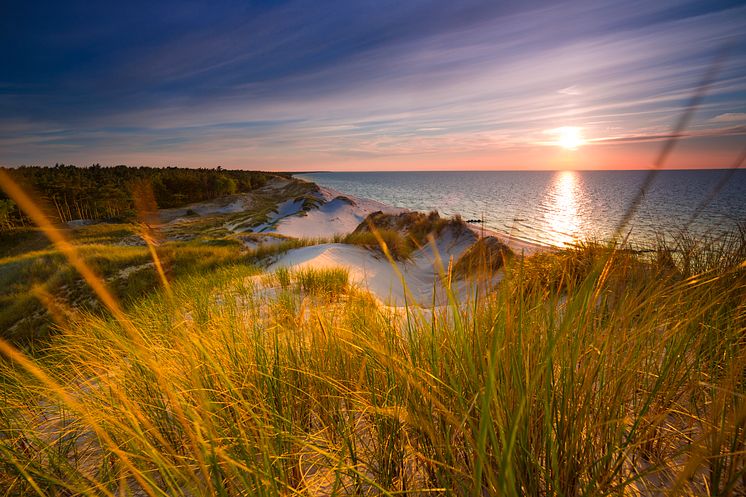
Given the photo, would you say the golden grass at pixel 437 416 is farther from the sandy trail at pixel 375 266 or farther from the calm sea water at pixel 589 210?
the sandy trail at pixel 375 266

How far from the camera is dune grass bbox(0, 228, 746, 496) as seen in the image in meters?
0.87

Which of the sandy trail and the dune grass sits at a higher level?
the dune grass

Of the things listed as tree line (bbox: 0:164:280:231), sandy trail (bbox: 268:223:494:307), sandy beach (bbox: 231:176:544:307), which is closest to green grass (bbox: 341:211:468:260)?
sandy beach (bbox: 231:176:544:307)

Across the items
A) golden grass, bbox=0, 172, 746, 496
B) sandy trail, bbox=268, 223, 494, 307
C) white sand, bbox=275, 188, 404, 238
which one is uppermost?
golden grass, bbox=0, 172, 746, 496

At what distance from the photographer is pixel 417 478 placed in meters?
1.09

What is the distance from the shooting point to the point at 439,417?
1136 mm

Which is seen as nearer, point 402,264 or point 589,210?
point 402,264

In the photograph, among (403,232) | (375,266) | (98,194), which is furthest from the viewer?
(98,194)

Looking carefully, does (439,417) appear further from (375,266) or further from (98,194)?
(98,194)

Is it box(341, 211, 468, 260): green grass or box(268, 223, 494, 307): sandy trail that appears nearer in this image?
box(268, 223, 494, 307): sandy trail

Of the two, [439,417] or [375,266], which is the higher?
[439,417]

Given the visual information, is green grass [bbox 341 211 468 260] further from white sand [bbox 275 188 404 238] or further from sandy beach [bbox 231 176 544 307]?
white sand [bbox 275 188 404 238]

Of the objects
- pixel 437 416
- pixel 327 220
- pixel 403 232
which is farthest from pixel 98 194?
pixel 437 416

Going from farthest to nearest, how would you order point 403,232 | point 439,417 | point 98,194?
1. point 98,194
2. point 403,232
3. point 439,417
